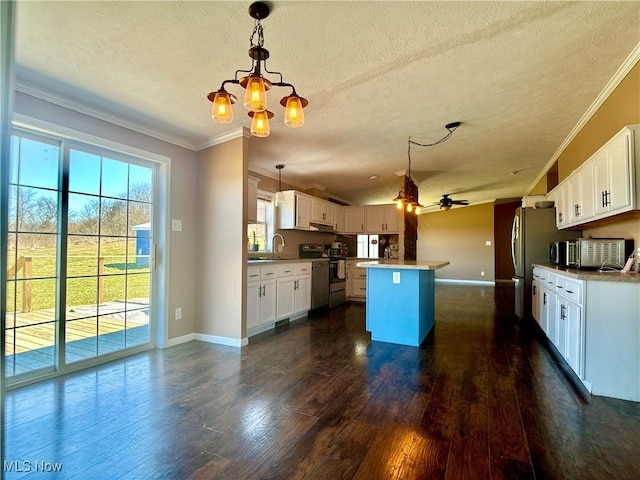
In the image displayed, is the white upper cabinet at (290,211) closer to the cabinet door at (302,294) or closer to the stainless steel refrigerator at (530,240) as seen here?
the cabinet door at (302,294)

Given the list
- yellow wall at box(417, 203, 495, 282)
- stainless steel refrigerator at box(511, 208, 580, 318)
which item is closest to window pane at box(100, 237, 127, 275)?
stainless steel refrigerator at box(511, 208, 580, 318)

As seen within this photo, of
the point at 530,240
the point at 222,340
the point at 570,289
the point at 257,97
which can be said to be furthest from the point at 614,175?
the point at 222,340

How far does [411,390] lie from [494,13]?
2.55 m

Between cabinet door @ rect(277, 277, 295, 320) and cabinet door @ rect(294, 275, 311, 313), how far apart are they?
4.4 inches

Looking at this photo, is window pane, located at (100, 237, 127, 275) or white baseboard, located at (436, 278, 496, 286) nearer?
window pane, located at (100, 237, 127, 275)

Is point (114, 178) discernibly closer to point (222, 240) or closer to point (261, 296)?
point (222, 240)

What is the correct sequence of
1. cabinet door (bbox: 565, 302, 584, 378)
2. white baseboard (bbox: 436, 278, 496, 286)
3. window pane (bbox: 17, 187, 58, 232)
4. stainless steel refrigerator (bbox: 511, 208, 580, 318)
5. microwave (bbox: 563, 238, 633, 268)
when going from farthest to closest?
white baseboard (bbox: 436, 278, 496, 286), stainless steel refrigerator (bbox: 511, 208, 580, 318), microwave (bbox: 563, 238, 633, 268), window pane (bbox: 17, 187, 58, 232), cabinet door (bbox: 565, 302, 584, 378)

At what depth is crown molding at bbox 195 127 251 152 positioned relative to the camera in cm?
345

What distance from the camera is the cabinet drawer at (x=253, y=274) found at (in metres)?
3.74

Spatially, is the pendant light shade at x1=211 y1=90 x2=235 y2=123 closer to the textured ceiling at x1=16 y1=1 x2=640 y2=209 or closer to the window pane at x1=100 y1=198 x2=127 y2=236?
the textured ceiling at x1=16 y1=1 x2=640 y2=209

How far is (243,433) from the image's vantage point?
5.84 feet

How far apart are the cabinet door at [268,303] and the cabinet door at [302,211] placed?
149 cm

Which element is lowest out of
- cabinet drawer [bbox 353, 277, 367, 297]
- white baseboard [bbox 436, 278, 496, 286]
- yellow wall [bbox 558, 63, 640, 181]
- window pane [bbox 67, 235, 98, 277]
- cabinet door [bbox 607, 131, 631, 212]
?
white baseboard [bbox 436, 278, 496, 286]

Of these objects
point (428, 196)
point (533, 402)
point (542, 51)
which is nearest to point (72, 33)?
point (542, 51)
